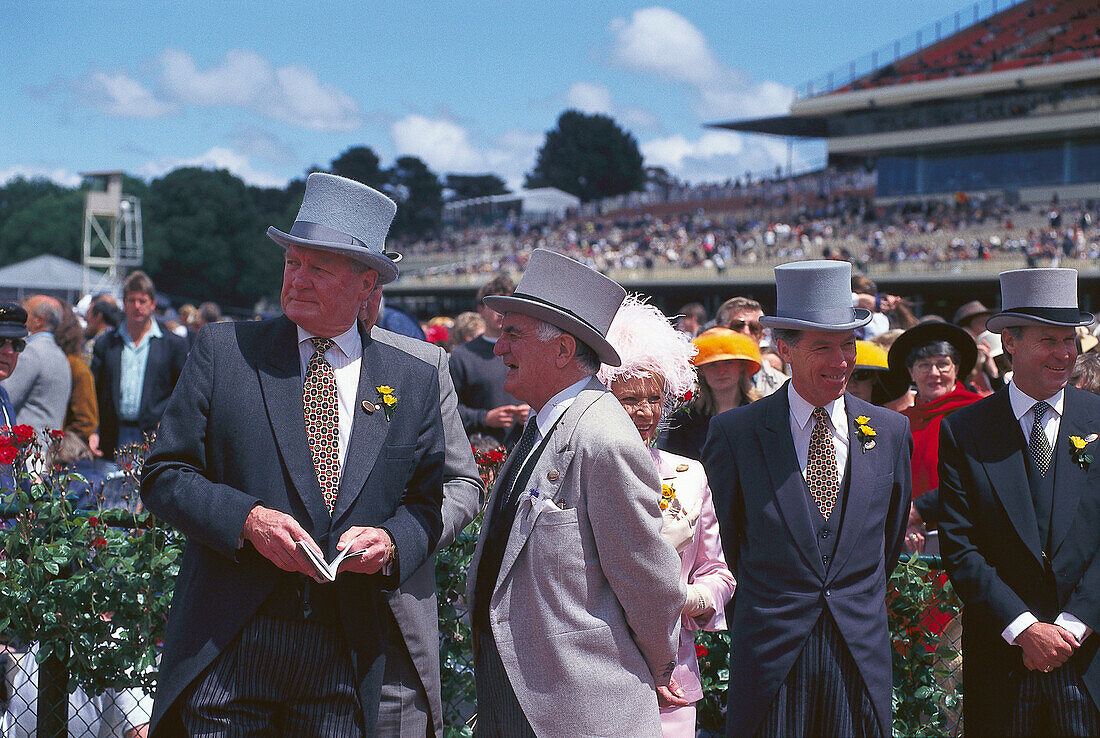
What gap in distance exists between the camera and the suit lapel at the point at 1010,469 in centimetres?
339

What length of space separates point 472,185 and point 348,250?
4651 inches

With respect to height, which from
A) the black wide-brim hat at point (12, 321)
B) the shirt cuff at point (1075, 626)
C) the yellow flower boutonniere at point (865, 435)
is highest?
the black wide-brim hat at point (12, 321)

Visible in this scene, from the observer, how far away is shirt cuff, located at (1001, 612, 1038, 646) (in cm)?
328

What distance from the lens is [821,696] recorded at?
126 inches

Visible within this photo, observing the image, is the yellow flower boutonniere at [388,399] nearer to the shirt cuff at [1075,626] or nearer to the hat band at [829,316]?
the hat band at [829,316]

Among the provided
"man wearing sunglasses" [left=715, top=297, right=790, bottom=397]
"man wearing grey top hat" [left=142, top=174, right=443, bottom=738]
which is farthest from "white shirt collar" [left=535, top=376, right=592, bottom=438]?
"man wearing sunglasses" [left=715, top=297, right=790, bottom=397]

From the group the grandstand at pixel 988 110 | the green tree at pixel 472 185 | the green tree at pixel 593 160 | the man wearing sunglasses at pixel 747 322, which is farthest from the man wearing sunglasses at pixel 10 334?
the green tree at pixel 472 185

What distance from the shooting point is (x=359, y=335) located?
3.06 m

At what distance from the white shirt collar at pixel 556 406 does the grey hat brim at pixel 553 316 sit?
119 mm

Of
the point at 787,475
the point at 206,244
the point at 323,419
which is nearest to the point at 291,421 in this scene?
the point at 323,419

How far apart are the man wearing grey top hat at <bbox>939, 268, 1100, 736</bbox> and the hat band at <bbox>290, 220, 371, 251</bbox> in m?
2.09

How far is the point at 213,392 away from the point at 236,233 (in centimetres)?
7999

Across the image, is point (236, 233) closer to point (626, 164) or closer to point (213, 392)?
point (626, 164)

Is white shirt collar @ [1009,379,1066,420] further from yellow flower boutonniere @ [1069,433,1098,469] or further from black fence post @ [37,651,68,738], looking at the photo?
black fence post @ [37,651,68,738]
